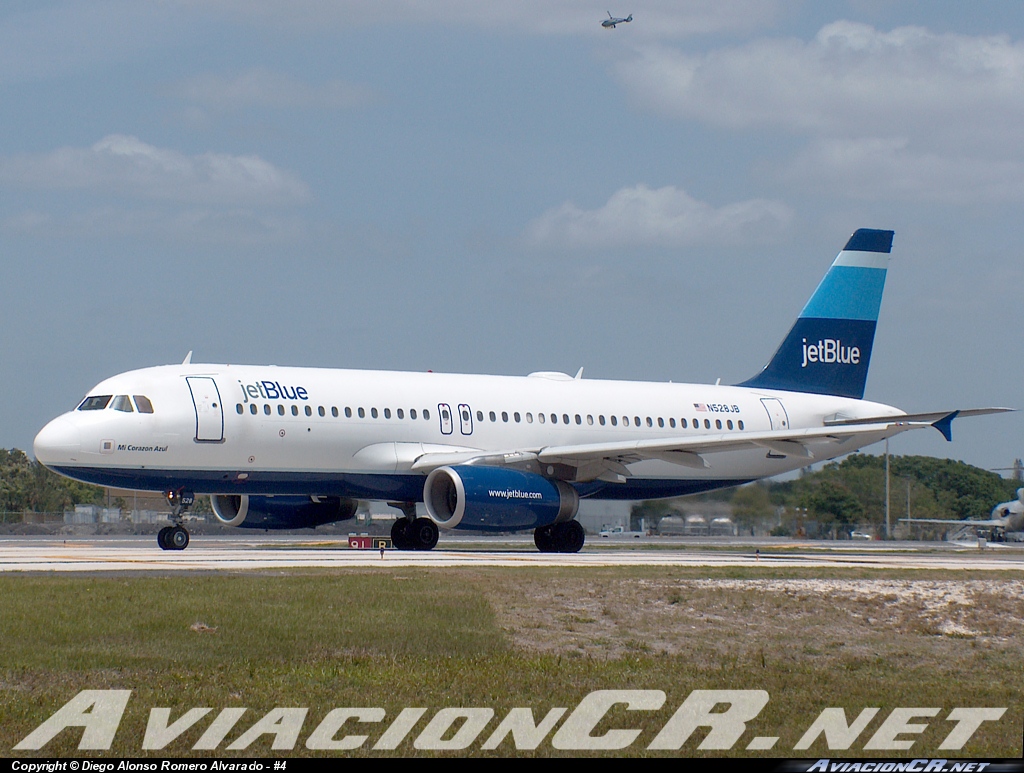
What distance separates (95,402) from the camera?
27.3 metres

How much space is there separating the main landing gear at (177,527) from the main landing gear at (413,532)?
16.4 feet

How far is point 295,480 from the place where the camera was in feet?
93.2

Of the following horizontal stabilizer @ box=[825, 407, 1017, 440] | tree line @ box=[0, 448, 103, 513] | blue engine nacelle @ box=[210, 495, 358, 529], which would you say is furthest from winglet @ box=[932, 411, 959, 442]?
tree line @ box=[0, 448, 103, 513]

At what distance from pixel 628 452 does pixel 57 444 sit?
11.8 m

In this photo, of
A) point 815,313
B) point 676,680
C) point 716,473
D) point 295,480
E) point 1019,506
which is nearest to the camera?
point 676,680

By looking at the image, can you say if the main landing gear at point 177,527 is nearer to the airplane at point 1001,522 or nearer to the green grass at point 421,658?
the green grass at point 421,658

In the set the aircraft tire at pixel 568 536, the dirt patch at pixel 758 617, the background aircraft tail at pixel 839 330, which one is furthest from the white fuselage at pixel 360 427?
the dirt patch at pixel 758 617

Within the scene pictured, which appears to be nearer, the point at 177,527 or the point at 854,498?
the point at 177,527

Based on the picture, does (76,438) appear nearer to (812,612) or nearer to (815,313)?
(812,612)

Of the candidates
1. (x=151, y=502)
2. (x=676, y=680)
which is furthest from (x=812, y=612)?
(x=151, y=502)

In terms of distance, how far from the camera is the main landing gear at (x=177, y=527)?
91.1 ft

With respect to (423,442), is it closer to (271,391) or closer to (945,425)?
(271,391)

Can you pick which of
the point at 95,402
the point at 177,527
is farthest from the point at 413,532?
the point at 95,402
